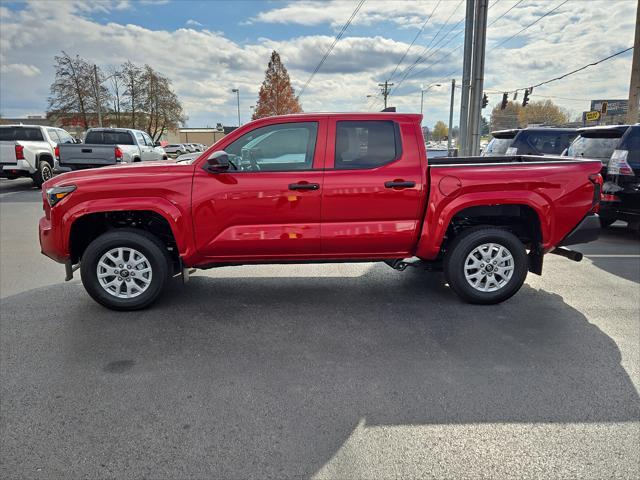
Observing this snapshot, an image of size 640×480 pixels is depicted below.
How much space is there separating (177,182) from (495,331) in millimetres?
3253

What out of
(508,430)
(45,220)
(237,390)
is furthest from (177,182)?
(508,430)

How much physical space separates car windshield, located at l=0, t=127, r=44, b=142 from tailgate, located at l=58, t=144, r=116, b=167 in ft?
7.15

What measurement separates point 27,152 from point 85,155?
6.34ft

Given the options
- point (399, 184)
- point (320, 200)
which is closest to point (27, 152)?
point (320, 200)

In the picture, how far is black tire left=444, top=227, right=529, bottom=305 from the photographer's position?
4.57 metres

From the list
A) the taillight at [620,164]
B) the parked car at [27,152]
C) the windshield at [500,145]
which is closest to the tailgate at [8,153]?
the parked car at [27,152]

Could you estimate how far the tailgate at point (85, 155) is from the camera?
13453mm

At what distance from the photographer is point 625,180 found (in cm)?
718

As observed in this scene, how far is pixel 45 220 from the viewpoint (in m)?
4.49

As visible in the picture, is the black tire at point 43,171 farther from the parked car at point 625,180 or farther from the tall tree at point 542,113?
the tall tree at point 542,113

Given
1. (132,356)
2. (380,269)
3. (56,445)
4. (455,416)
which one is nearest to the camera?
(56,445)

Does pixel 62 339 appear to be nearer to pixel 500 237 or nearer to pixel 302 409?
pixel 302 409

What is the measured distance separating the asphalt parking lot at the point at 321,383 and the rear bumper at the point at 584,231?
669 mm

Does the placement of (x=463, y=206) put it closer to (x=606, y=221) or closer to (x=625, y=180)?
(x=625, y=180)
